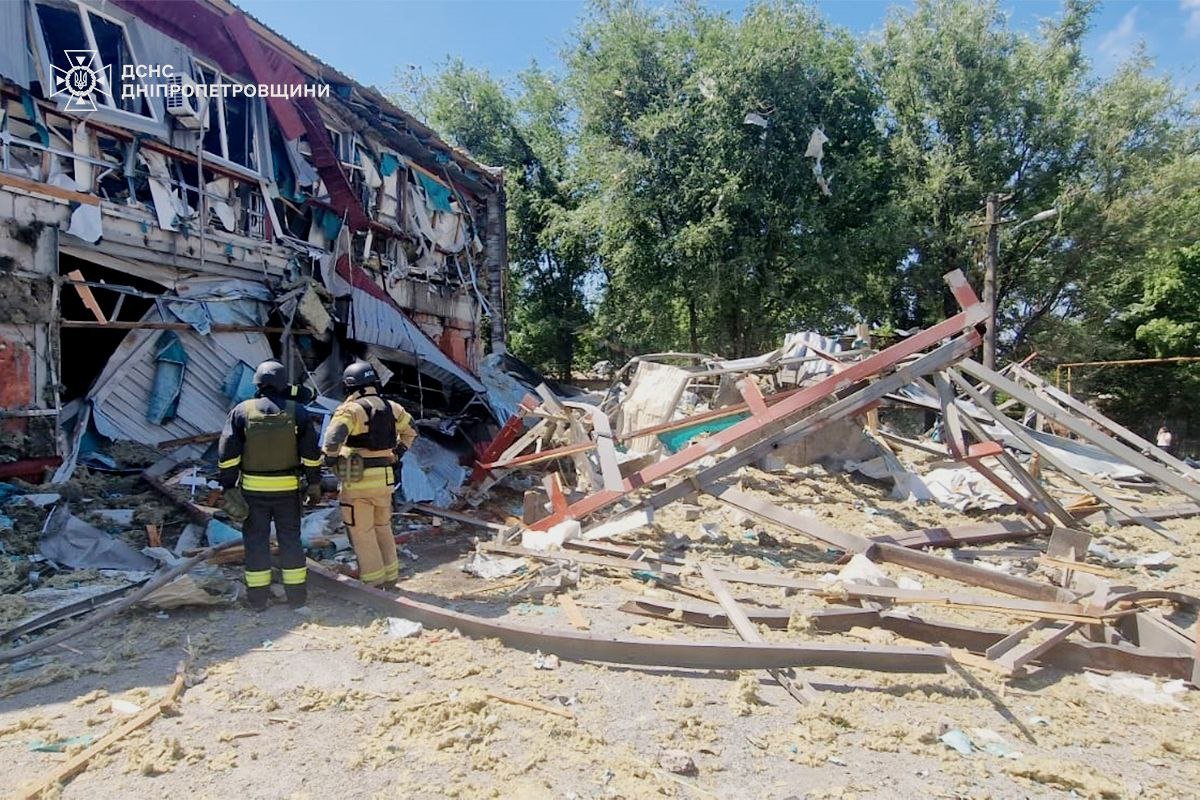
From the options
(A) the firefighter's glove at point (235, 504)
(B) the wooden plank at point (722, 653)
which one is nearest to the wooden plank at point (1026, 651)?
(B) the wooden plank at point (722, 653)

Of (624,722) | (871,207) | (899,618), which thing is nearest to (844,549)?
(899,618)

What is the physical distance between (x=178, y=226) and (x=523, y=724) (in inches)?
298

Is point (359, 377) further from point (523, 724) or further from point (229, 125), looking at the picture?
point (229, 125)

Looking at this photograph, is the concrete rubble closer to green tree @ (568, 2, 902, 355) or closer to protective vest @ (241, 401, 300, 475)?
protective vest @ (241, 401, 300, 475)

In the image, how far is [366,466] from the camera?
471 cm

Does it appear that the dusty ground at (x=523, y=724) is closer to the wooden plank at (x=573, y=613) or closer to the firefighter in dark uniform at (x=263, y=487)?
the wooden plank at (x=573, y=613)

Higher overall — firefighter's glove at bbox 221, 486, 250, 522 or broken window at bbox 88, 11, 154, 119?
broken window at bbox 88, 11, 154, 119

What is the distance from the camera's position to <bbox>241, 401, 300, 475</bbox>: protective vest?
447cm

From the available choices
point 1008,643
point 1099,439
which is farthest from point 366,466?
point 1099,439

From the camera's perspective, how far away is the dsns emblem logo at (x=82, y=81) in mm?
6977

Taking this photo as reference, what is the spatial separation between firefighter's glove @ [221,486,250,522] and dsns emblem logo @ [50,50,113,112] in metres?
5.33

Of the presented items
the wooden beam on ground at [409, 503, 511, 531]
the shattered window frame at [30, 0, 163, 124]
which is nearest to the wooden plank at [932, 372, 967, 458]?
the wooden beam on ground at [409, 503, 511, 531]

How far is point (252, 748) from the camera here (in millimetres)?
2818

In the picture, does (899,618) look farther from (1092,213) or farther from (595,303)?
(595,303)
